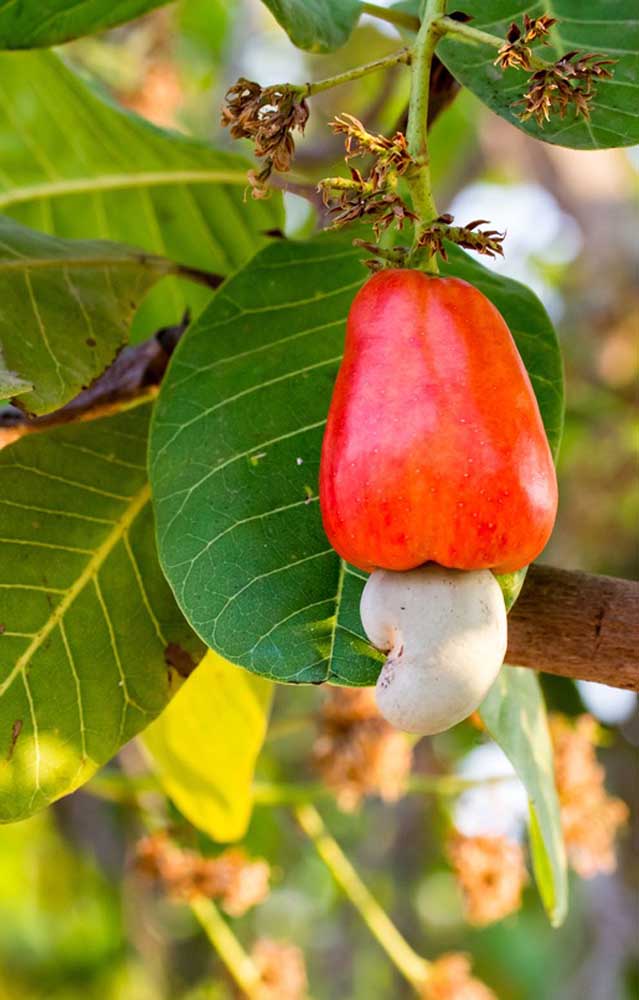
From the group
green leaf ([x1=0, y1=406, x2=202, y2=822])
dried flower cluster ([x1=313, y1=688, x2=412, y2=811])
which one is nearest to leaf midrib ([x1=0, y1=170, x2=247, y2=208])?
green leaf ([x1=0, y1=406, x2=202, y2=822])

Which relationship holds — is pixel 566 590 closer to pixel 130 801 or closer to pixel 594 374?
pixel 130 801

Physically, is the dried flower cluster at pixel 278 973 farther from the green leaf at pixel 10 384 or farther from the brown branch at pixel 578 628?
the green leaf at pixel 10 384

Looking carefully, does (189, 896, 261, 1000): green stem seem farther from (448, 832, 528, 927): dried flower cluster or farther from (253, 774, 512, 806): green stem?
(448, 832, 528, 927): dried flower cluster

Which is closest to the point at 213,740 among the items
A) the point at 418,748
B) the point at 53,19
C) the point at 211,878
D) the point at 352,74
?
the point at 211,878

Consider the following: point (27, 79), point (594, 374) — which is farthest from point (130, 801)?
point (594, 374)

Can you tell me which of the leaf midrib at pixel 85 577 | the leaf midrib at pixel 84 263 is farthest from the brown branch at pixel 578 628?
the leaf midrib at pixel 84 263
